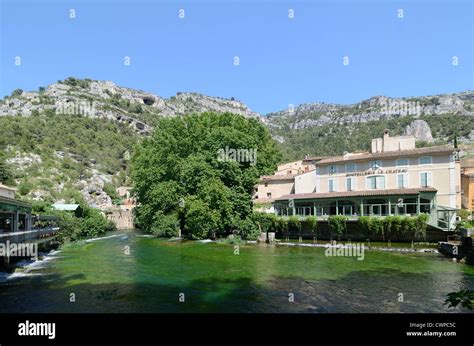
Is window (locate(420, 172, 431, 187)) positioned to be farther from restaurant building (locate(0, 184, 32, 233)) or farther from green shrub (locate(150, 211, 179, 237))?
restaurant building (locate(0, 184, 32, 233))

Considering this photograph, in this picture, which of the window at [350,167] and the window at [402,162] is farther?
the window at [350,167]

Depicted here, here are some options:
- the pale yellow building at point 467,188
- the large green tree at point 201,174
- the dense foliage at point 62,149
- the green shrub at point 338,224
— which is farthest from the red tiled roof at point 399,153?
the dense foliage at point 62,149

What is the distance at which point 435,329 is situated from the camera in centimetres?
721

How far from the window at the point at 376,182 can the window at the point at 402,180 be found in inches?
68.4

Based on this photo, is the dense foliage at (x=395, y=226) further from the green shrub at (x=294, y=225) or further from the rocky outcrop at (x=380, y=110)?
the rocky outcrop at (x=380, y=110)

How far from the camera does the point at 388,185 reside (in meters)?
43.2

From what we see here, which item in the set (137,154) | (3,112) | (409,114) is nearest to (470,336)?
(137,154)

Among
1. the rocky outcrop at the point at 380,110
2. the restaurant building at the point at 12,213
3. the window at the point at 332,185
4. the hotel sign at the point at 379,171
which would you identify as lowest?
the restaurant building at the point at 12,213

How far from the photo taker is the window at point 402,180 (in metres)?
42.1

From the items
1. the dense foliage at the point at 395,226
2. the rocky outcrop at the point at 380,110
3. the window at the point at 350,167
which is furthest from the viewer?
the rocky outcrop at the point at 380,110

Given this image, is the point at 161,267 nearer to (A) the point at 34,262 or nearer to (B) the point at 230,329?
(A) the point at 34,262

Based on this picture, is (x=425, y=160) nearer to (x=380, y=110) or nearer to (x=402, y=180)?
(x=402, y=180)

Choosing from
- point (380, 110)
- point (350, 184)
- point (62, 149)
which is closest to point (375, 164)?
point (350, 184)

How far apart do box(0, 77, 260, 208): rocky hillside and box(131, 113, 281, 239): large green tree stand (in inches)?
809
